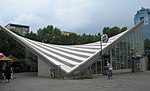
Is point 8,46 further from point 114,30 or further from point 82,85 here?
point 82,85

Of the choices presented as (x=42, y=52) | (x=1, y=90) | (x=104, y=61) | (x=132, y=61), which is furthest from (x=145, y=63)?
(x=1, y=90)

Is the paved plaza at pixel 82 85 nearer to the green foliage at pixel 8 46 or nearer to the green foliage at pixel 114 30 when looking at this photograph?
the green foliage at pixel 8 46

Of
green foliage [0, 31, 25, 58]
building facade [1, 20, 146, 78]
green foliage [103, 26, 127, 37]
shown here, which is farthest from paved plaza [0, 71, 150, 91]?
green foliage [103, 26, 127, 37]

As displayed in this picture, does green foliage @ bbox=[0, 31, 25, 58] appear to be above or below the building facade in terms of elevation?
above

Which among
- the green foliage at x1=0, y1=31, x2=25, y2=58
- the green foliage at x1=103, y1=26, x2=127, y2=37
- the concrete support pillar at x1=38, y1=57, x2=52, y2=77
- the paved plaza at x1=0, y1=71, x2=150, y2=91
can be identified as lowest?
the paved plaza at x1=0, y1=71, x2=150, y2=91

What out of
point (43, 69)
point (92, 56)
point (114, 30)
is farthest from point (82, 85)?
point (114, 30)

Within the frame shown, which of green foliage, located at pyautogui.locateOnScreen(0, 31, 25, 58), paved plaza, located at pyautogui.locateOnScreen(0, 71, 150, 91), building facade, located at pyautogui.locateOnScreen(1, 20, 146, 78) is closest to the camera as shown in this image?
paved plaza, located at pyautogui.locateOnScreen(0, 71, 150, 91)

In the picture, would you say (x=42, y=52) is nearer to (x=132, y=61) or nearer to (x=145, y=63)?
(x=132, y=61)

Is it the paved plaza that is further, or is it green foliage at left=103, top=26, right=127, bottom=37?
green foliage at left=103, top=26, right=127, bottom=37

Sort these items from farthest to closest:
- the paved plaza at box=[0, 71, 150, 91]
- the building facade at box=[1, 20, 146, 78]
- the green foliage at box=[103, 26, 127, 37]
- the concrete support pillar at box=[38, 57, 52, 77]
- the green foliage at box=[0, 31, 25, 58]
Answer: the green foliage at box=[103, 26, 127, 37] → the green foliage at box=[0, 31, 25, 58] → the concrete support pillar at box=[38, 57, 52, 77] → the building facade at box=[1, 20, 146, 78] → the paved plaza at box=[0, 71, 150, 91]

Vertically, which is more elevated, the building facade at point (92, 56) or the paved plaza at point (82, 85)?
the building facade at point (92, 56)

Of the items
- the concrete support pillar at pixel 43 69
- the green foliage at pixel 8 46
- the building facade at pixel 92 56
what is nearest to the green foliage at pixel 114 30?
the building facade at pixel 92 56

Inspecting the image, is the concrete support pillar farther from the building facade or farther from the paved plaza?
the paved plaza

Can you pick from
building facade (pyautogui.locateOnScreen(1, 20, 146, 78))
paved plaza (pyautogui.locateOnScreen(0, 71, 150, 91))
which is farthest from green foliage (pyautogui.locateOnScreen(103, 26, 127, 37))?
paved plaza (pyautogui.locateOnScreen(0, 71, 150, 91))
